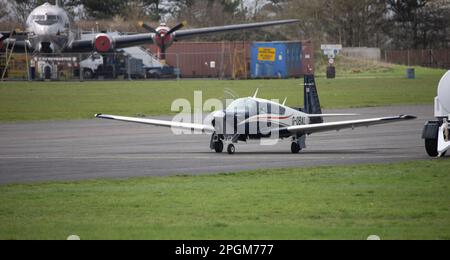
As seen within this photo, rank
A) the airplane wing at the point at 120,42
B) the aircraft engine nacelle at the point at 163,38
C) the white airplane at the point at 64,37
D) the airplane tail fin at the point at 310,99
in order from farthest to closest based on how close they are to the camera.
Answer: the airplane wing at the point at 120,42
the aircraft engine nacelle at the point at 163,38
the white airplane at the point at 64,37
the airplane tail fin at the point at 310,99

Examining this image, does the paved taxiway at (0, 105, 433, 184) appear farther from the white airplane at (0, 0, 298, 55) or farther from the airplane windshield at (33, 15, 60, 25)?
the white airplane at (0, 0, 298, 55)

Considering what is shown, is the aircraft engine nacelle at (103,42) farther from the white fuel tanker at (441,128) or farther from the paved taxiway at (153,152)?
the white fuel tanker at (441,128)

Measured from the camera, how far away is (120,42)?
7088 cm

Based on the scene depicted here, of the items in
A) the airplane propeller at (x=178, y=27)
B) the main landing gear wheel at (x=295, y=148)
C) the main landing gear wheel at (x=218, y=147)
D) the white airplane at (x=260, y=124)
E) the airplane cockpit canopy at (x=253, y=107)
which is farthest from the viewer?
the airplane propeller at (x=178, y=27)

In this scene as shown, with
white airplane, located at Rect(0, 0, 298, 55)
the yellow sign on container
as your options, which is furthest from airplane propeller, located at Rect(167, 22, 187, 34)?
the yellow sign on container

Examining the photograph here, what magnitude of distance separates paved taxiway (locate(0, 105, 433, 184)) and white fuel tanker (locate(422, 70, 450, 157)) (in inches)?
16.9

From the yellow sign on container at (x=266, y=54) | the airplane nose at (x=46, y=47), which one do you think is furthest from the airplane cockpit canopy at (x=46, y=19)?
the yellow sign on container at (x=266, y=54)

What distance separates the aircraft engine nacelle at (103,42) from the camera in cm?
6981

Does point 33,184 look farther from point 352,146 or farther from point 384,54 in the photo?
point 384,54

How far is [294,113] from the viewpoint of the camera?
25703mm

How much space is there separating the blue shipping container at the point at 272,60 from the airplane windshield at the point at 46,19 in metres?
15.3

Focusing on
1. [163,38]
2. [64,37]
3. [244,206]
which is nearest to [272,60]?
[163,38]

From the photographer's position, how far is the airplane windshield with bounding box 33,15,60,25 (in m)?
66.5
